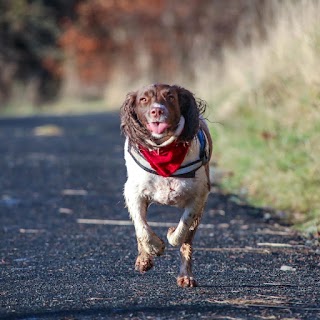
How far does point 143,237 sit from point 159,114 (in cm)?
71

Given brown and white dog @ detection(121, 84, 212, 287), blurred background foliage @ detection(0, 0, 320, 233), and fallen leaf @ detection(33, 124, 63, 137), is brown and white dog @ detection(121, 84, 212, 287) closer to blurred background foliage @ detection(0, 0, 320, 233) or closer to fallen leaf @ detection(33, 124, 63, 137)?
blurred background foliage @ detection(0, 0, 320, 233)

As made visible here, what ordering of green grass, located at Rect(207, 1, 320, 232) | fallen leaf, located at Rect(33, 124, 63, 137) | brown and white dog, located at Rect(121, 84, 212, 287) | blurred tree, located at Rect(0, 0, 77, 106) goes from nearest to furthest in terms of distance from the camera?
brown and white dog, located at Rect(121, 84, 212, 287)
green grass, located at Rect(207, 1, 320, 232)
fallen leaf, located at Rect(33, 124, 63, 137)
blurred tree, located at Rect(0, 0, 77, 106)

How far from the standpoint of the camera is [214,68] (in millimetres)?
17031

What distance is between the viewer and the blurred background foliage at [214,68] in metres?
9.02

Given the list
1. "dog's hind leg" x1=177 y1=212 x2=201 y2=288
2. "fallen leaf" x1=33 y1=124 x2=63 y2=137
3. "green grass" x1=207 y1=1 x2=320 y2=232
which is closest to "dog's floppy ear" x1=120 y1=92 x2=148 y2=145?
"dog's hind leg" x1=177 y1=212 x2=201 y2=288

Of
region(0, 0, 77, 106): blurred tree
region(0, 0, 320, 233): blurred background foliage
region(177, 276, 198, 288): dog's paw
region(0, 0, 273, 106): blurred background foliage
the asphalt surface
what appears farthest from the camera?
region(0, 0, 77, 106): blurred tree

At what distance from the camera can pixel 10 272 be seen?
5.67 meters

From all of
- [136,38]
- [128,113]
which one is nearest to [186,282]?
[128,113]

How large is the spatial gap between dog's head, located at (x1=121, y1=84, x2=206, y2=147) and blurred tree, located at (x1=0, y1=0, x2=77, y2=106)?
29.8 m

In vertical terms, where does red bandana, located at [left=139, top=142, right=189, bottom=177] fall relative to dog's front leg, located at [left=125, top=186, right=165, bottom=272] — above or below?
above

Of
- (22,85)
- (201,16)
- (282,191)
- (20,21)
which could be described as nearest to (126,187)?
(282,191)

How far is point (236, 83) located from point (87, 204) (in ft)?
19.5

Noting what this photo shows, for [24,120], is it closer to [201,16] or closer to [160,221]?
[201,16]

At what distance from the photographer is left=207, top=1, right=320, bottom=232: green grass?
828 centimetres
